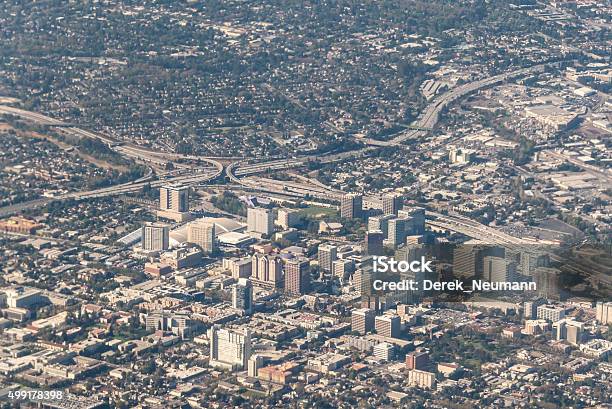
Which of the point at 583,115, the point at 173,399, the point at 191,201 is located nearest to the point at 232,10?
the point at 583,115

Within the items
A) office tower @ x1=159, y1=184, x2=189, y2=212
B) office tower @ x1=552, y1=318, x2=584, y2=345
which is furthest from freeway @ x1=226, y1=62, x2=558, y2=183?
office tower @ x1=552, y1=318, x2=584, y2=345

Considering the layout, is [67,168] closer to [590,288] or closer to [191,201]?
[191,201]

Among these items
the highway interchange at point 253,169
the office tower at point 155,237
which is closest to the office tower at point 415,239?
the highway interchange at point 253,169

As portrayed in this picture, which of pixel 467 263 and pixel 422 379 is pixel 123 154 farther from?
pixel 467 263

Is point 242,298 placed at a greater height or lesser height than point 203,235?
lesser

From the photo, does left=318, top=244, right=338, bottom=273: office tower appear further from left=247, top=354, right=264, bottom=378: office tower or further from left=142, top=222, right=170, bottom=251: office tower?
left=247, top=354, right=264, bottom=378: office tower

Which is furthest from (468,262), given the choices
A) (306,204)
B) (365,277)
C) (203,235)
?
(306,204)
